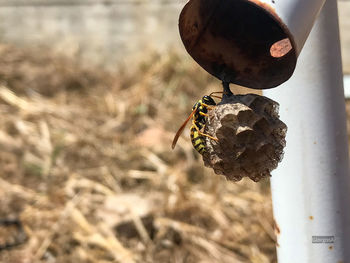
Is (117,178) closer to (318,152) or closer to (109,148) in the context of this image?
(109,148)

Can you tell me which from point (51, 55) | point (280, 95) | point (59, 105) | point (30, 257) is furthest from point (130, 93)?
point (280, 95)

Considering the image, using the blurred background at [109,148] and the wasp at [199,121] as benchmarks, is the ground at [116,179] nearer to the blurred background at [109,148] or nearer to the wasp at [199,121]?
the blurred background at [109,148]

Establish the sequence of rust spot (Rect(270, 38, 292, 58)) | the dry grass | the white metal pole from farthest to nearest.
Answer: the dry grass < the white metal pole < rust spot (Rect(270, 38, 292, 58))

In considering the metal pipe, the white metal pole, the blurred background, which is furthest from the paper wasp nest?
the blurred background

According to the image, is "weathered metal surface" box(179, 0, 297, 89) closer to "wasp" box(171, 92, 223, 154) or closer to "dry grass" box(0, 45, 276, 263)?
"wasp" box(171, 92, 223, 154)

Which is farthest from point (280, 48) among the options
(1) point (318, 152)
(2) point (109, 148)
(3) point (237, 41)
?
(2) point (109, 148)

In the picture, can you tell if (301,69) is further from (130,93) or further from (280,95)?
(130,93)

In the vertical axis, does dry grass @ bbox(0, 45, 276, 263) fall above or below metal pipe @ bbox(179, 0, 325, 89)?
below
